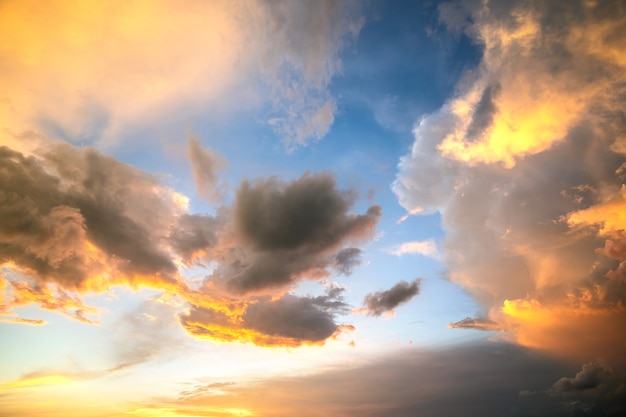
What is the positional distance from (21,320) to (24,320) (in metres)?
0.59

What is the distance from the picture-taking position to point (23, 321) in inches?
3558

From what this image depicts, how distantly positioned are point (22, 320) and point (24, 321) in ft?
1.59

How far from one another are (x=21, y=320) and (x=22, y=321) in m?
0.33

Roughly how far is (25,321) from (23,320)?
49 centimetres

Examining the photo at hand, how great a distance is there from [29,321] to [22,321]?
1.39 meters

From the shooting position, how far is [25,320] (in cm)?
9050

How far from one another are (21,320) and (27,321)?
4.05 feet

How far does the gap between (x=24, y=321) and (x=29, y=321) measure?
102cm

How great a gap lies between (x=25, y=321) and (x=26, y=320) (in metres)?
0.28

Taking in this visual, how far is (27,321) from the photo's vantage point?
90625 millimetres

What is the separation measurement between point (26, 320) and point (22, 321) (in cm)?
77

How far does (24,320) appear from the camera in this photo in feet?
297

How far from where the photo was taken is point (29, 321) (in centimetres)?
9075

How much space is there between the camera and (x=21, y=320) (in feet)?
296
